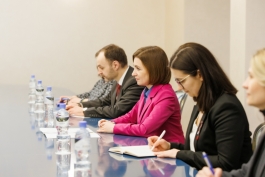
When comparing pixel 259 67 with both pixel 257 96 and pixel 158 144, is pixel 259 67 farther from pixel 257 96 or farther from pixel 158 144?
pixel 158 144

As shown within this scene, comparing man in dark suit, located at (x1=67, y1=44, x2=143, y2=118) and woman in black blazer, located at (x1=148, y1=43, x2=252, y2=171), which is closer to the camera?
woman in black blazer, located at (x1=148, y1=43, x2=252, y2=171)

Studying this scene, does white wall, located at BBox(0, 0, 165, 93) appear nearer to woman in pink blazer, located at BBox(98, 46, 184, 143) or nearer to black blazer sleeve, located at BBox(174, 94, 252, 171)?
woman in pink blazer, located at BBox(98, 46, 184, 143)

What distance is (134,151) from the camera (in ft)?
8.64

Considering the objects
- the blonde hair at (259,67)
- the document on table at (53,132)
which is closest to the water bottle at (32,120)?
the document on table at (53,132)

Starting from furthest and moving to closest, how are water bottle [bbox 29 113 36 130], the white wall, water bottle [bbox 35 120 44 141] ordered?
the white wall, water bottle [bbox 29 113 36 130], water bottle [bbox 35 120 44 141]

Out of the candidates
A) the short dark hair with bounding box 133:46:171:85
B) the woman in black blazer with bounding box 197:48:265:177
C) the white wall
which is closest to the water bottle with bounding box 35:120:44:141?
the short dark hair with bounding box 133:46:171:85

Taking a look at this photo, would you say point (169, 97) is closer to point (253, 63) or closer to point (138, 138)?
point (138, 138)

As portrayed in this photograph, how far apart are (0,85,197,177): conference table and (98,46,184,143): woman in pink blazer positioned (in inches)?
3.0

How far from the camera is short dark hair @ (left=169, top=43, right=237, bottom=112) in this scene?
259 cm

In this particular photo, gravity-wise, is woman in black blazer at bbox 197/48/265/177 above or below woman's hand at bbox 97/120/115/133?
above

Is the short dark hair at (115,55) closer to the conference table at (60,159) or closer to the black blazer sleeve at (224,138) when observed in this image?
the conference table at (60,159)

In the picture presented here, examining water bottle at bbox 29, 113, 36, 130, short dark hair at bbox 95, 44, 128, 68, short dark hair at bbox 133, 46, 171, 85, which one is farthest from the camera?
short dark hair at bbox 95, 44, 128, 68

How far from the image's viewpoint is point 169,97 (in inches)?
130

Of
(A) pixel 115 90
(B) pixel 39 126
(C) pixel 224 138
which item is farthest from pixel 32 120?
(C) pixel 224 138
